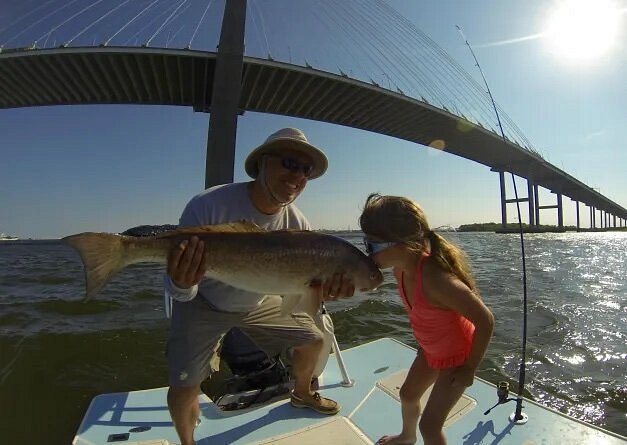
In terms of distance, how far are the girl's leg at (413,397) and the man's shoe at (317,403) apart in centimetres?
52

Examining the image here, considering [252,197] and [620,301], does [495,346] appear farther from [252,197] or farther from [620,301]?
[620,301]

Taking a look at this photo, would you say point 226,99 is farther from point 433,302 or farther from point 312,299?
point 433,302

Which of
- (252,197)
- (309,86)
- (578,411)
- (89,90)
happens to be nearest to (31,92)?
(89,90)

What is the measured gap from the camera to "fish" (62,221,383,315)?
2.12m

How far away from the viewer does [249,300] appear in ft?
9.70

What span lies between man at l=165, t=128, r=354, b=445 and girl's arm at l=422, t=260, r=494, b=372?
1.54ft

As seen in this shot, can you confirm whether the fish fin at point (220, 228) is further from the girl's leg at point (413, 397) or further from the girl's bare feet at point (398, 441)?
the girl's bare feet at point (398, 441)

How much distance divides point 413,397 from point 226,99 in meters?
20.6

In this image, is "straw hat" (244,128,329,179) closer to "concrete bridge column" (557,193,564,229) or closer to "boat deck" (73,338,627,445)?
"boat deck" (73,338,627,445)

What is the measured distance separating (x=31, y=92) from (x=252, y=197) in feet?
105

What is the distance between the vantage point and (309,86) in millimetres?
28922

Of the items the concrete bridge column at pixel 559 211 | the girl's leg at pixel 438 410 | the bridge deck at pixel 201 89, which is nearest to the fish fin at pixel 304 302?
A: the girl's leg at pixel 438 410

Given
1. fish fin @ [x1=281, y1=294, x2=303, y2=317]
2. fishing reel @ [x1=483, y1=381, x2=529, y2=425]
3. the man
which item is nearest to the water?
fishing reel @ [x1=483, y1=381, x2=529, y2=425]

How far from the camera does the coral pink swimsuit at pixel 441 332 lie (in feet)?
7.43
